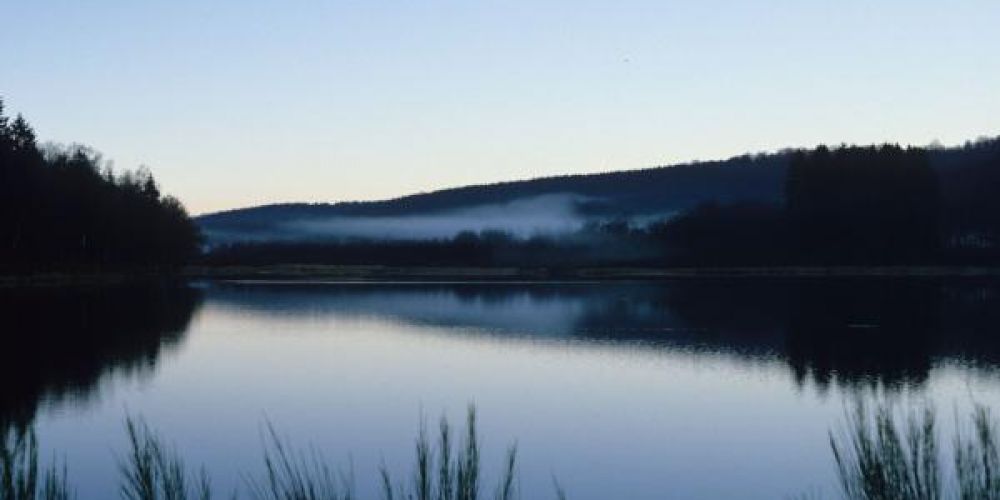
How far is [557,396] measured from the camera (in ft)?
97.9

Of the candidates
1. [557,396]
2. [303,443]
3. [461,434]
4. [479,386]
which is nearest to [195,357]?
[479,386]

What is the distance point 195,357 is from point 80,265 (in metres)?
67.6

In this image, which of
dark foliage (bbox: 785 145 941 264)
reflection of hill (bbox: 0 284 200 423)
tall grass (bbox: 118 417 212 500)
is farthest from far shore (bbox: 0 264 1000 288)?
tall grass (bbox: 118 417 212 500)

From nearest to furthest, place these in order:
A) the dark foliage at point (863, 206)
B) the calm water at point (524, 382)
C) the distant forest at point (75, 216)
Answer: the calm water at point (524, 382) → the distant forest at point (75, 216) → the dark foliage at point (863, 206)

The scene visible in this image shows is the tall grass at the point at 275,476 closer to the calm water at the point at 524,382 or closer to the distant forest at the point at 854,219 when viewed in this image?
the calm water at the point at 524,382

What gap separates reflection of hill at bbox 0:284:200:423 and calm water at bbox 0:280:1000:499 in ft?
0.56

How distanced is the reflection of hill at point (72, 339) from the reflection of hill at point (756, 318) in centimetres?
958

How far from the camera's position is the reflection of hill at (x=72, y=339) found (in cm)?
2980

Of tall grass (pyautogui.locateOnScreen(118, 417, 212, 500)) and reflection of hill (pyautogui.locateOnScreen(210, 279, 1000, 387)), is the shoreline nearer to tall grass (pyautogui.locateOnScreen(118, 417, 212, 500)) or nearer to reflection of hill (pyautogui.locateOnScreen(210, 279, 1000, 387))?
reflection of hill (pyautogui.locateOnScreen(210, 279, 1000, 387))

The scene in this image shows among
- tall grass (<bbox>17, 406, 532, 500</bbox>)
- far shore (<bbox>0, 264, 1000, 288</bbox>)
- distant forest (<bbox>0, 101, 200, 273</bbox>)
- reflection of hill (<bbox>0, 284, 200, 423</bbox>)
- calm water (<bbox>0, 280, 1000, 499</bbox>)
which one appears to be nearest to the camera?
tall grass (<bbox>17, 406, 532, 500</bbox>)

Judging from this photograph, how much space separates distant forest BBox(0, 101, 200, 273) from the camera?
284 ft

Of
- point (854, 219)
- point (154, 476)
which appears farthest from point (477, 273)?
point (154, 476)

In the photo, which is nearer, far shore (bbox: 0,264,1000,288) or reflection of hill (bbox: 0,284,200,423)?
reflection of hill (bbox: 0,284,200,423)

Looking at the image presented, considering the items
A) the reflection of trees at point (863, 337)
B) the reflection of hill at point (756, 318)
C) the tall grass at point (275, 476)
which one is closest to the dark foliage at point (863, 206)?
the reflection of hill at point (756, 318)
